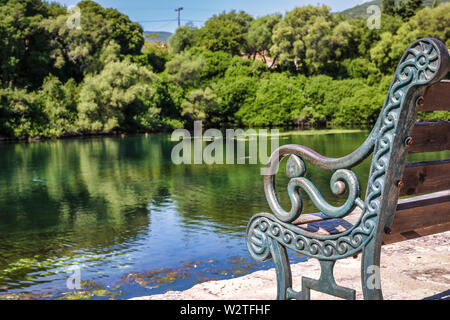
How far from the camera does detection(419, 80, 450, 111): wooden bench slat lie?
222cm

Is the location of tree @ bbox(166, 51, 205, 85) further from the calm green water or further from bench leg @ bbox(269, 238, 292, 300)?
bench leg @ bbox(269, 238, 292, 300)

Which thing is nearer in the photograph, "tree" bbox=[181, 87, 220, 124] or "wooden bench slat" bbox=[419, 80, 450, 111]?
"wooden bench slat" bbox=[419, 80, 450, 111]

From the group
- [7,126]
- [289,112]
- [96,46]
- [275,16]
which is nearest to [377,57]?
[289,112]

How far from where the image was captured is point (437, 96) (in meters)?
2.28

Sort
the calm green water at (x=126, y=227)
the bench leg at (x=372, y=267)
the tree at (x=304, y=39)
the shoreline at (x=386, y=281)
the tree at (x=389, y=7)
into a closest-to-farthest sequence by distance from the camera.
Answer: the bench leg at (x=372, y=267)
the shoreline at (x=386, y=281)
the calm green water at (x=126, y=227)
the tree at (x=304, y=39)
the tree at (x=389, y=7)

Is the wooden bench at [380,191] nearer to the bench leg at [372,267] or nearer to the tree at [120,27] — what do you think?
the bench leg at [372,267]

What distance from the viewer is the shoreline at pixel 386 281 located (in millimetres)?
3701

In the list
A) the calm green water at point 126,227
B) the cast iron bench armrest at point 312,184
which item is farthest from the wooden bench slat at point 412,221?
the calm green water at point 126,227

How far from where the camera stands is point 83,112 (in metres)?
45.1

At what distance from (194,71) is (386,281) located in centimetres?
5661

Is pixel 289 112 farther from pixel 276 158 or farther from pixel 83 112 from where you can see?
pixel 276 158

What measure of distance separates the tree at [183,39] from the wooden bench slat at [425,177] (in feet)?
234

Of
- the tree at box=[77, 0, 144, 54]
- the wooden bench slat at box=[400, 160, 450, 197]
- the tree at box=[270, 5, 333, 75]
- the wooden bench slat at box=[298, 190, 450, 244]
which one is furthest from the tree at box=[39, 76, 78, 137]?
the wooden bench slat at box=[400, 160, 450, 197]
